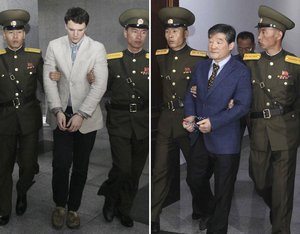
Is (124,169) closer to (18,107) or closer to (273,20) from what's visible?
(18,107)

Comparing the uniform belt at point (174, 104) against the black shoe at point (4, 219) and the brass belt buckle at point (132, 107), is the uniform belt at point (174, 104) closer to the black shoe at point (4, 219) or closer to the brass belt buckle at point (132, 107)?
the brass belt buckle at point (132, 107)

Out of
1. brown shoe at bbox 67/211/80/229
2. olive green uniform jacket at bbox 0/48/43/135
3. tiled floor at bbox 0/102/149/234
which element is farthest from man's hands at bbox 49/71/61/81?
brown shoe at bbox 67/211/80/229

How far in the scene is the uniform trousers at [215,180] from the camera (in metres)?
1.62

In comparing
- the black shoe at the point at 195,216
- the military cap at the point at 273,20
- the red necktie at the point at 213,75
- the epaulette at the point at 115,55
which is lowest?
the black shoe at the point at 195,216

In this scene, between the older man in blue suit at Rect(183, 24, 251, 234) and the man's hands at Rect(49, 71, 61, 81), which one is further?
the man's hands at Rect(49, 71, 61, 81)

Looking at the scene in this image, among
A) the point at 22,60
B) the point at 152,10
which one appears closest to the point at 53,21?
the point at 22,60

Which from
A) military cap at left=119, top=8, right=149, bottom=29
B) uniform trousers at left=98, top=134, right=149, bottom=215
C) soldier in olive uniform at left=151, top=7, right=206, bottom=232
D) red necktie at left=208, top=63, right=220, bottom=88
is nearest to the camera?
red necktie at left=208, top=63, right=220, bottom=88

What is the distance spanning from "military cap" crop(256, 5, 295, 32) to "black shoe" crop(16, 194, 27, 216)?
58.4 inches

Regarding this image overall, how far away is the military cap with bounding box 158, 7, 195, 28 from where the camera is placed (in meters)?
1.64

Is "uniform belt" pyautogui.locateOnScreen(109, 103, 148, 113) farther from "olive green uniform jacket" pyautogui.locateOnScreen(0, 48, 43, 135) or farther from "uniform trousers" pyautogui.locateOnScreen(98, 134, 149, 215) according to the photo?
"olive green uniform jacket" pyautogui.locateOnScreen(0, 48, 43, 135)

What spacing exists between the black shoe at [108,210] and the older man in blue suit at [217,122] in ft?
1.64

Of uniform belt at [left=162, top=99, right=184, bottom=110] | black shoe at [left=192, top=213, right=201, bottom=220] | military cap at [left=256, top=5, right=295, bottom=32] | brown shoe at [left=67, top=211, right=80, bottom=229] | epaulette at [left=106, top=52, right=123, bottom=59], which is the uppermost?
military cap at [left=256, top=5, right=295, bottom=32]

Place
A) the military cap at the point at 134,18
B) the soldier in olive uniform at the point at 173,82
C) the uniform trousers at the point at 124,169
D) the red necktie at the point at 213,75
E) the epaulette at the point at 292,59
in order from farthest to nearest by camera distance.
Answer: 1. the uniform trousers at the point at 124,169
2. the military cap at the point at 134,18
3. the soldier in olive uniform at the point at 173,82
4. the red necktie at the point at 213,75
5. the epaulette at the point at 292,59

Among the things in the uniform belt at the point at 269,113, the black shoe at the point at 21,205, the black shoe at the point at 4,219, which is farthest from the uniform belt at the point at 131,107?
the black shoe at the point at 4,219
